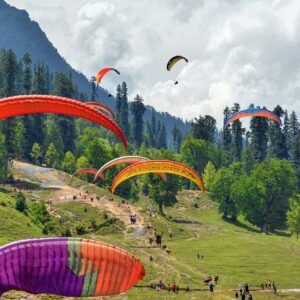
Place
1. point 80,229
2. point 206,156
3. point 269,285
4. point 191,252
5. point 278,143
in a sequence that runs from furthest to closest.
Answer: point 278,143 < point 206,156 < point 80,229 < point 191,252 < point 269,285

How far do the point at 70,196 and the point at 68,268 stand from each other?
62.9 meters

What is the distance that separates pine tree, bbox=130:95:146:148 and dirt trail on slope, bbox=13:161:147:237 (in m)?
64.4

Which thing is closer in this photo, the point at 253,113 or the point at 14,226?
the point at 253,113

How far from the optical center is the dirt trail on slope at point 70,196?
66875mm

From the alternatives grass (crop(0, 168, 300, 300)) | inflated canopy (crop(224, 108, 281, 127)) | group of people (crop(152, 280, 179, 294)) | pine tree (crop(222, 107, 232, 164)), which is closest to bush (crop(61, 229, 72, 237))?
grass (crop(0, 168, 300, 300))

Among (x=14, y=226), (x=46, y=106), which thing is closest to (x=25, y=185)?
(x=14, y=226)

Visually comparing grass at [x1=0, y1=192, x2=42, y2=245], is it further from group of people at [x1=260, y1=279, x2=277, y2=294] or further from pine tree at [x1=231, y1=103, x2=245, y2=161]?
pine tree at [x1=231, y1=103, x2=245, y2=161]

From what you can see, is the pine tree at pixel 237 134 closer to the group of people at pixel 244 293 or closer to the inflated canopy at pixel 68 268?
the group of people at pixel 244 293

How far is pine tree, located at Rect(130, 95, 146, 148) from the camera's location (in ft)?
559

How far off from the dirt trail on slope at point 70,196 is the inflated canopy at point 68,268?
45.6 m

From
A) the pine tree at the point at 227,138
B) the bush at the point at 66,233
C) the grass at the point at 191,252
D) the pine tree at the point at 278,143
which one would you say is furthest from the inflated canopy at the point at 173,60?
the pine tree at the point at 227,138

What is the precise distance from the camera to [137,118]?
177 meters

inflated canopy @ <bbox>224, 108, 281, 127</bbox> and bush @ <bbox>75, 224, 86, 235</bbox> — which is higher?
inflated canopy @ <bbox>224, 108, 281, 127</bbox>

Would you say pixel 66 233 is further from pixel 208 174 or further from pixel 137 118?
pixel 137 118
